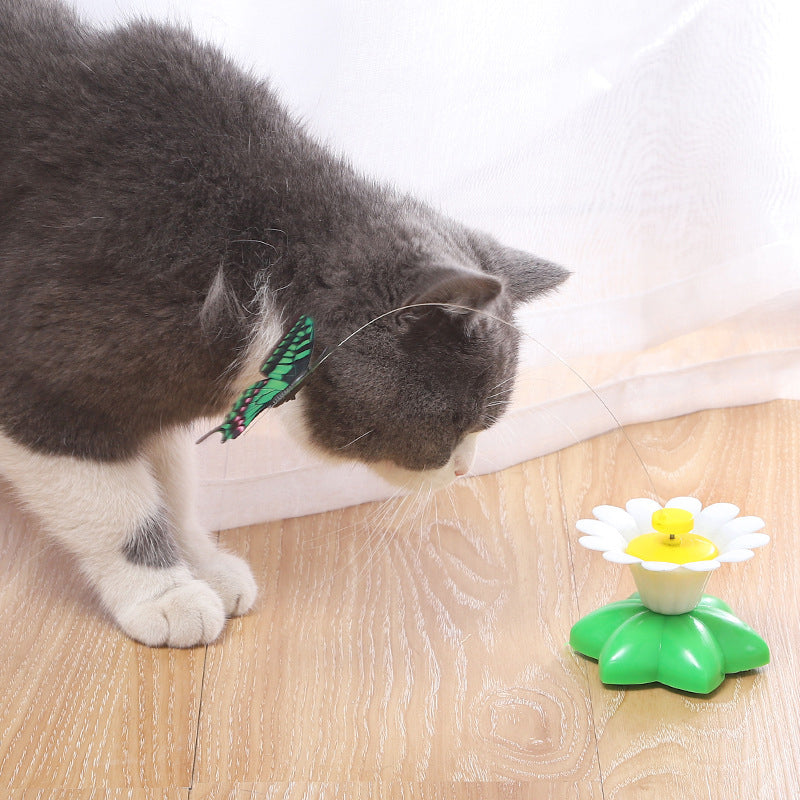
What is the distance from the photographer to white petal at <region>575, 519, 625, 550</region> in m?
1.04

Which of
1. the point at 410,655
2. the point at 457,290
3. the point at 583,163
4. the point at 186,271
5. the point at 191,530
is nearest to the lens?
the point at 457,290

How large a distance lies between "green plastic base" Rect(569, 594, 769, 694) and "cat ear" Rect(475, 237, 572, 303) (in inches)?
14.5

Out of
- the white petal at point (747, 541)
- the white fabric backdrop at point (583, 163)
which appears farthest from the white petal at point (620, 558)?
the white fabric backdrop at point (583, 163)

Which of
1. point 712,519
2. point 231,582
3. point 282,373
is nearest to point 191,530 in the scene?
point 231,582

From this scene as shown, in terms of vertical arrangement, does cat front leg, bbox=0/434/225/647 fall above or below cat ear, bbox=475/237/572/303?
below

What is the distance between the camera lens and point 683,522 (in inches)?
39.8

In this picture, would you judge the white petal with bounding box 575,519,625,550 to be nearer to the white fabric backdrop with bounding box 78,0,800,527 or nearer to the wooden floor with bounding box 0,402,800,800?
Answer: the wooden floor with bounding box 0,402,800,800

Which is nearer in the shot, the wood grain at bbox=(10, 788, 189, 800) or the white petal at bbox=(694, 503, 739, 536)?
the wood grain at bbox=(10, 788, 189, 800)

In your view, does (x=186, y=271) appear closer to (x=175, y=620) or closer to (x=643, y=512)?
(x=175, y=620)

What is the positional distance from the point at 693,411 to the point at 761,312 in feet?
0.62

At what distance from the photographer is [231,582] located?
1207 millimetres

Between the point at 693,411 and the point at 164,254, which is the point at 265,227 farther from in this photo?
the point at 693,411

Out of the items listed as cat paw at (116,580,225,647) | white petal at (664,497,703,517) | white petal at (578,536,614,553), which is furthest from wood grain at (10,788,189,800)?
white petal at (664,497,703,517)

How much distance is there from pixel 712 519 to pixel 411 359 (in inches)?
14.3
